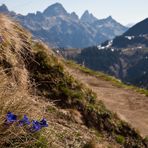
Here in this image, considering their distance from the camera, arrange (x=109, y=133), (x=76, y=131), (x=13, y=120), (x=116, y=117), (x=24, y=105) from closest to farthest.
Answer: (x=13, y=120) < (x=24, y=105) < (x=76, y=131) < (x=109, y=133) < (x=116, y=117)

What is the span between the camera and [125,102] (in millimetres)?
18266

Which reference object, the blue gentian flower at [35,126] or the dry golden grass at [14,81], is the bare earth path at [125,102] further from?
the blue gentian flower at [35,126]

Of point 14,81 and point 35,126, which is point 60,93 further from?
point 35,126

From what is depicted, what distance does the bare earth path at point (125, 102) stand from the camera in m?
14.7

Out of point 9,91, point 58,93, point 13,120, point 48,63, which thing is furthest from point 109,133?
point 13,120

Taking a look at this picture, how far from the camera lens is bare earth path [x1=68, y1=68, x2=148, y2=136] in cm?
1471

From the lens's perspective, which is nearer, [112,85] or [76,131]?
[76,131]

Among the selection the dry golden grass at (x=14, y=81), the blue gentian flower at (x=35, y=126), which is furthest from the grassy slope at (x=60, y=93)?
the blue gentian flower at (x=35, y=126)

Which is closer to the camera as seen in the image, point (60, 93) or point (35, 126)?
point (35, 126)

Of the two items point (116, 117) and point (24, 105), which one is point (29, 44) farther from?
point (24, 105)

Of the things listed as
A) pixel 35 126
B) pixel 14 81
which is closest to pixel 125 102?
pixel 14 81

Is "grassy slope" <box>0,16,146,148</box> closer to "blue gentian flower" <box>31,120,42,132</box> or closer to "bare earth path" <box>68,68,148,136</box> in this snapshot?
"bare earth path" <box>68,68,148,136</box>

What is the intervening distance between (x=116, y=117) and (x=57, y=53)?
2.56 m

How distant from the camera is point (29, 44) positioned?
11500 millimetres
